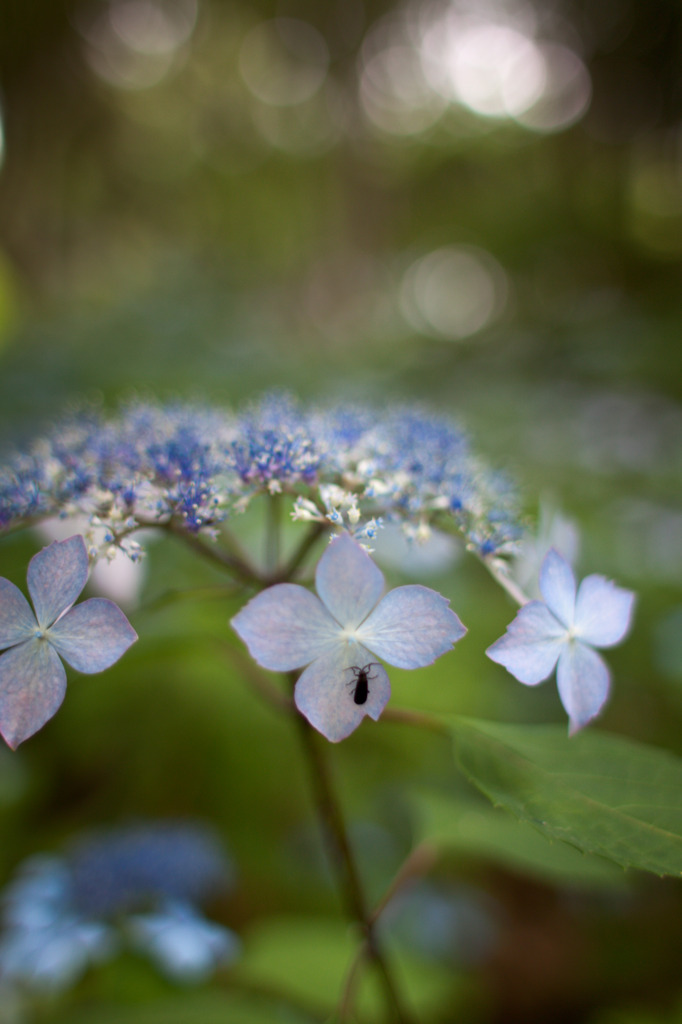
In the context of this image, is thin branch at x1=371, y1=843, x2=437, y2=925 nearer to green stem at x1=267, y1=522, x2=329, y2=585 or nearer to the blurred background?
the blurred background

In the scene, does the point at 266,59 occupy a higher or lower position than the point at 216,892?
higher

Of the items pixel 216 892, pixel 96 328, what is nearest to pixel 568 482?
pixel 216 892

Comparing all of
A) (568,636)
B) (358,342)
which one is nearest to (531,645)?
(568,636)

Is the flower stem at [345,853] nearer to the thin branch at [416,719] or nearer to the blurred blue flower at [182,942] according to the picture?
the thin branch at [416,719]

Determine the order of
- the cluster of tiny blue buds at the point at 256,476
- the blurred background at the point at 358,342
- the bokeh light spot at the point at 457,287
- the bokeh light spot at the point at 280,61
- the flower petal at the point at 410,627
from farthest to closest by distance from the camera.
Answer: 1. the bokeh light spot at the point at 457,287
2. the bokeh light spot at the point at 280,61
3. the blurred background at the point at 358,342
4. the cluster of tiny blue buds at the point at 256,476
5. the flower petal at the point at 410,627

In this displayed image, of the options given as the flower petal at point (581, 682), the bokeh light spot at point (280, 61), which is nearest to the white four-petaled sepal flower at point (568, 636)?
the flower petal at point (581, 682)

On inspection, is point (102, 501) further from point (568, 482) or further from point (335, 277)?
point (335, 277)
